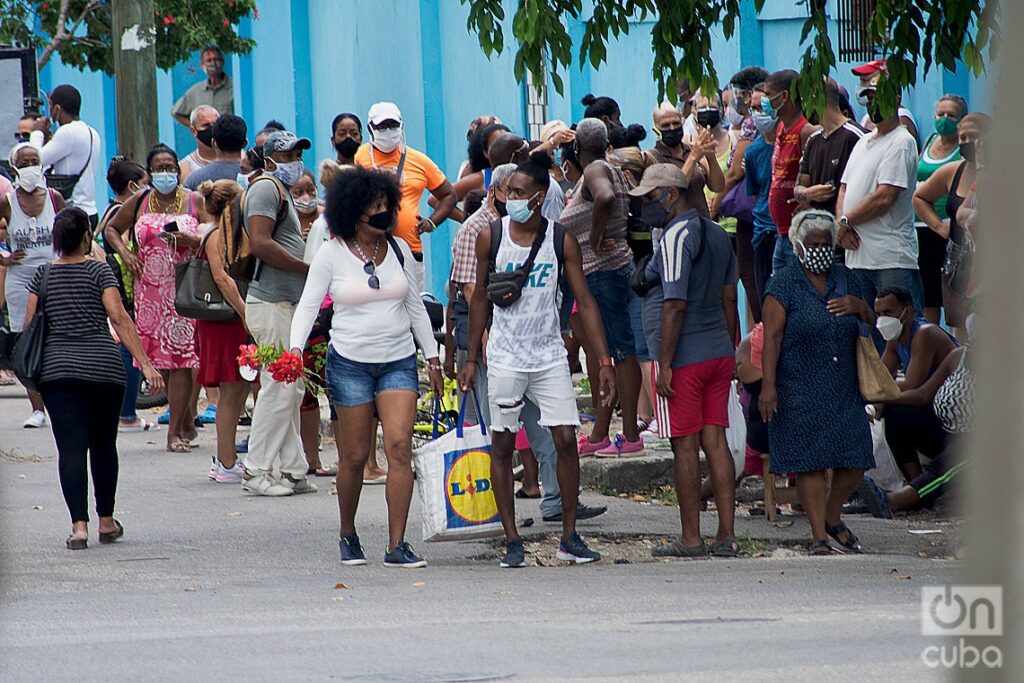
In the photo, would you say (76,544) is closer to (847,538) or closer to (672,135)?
(847,538)

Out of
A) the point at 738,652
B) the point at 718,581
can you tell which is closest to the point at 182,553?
the point at 718,581

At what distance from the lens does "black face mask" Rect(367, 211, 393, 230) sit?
8016 millimetres

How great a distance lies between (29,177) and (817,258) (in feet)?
25.5

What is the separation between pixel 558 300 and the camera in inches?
316

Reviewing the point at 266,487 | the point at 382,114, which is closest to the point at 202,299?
the point at 266,487

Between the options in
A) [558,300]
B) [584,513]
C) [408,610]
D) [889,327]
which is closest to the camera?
[408,610]

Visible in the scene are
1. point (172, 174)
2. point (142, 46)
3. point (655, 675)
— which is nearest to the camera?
point (655, 675)

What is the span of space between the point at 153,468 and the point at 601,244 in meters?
3.76

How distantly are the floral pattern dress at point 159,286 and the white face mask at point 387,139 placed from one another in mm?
1638

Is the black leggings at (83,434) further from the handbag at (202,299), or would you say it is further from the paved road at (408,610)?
the handbag at (202,299)

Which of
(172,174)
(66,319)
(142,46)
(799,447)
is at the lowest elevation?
(799,447)

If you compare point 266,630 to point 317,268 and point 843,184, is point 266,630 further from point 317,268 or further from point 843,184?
point 843,184

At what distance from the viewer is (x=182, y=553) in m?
8.47

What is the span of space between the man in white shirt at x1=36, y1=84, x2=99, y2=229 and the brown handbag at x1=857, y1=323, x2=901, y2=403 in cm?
964
